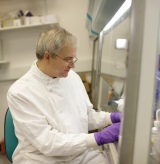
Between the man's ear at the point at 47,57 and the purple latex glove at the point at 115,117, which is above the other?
the man's ear at the point at 47,57

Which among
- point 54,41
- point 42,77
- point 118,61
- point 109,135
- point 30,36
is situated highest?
point 30,36

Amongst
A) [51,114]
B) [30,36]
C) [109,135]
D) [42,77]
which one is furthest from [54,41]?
[30,36]

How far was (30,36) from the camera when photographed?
278 centimetres

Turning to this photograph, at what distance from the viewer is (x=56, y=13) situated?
8.89 feet

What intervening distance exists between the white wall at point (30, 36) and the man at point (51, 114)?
1.62m

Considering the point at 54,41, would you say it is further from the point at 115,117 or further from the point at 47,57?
the point at 115,117

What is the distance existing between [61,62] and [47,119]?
0.32 m

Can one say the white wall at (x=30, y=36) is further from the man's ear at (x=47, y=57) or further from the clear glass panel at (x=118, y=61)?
the man's ear at (x=47, y=57)

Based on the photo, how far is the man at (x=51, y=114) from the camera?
3.34 ft

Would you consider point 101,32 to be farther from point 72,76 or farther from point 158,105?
point 158,105

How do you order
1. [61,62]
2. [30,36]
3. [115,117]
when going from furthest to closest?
[30,36], [115,117], [61,62]

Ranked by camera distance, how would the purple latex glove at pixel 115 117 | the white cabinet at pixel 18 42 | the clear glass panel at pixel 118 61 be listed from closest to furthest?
the clear glass panel at pixel 118 61 → the purple latex glove at pixel 115 117 → the white cabinet at pixel 18 42

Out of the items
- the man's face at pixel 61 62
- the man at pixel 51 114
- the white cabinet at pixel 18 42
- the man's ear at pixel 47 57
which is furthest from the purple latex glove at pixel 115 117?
the white cabinet at pixel 18 42

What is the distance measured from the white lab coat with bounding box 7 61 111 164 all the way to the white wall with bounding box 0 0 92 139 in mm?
1584
